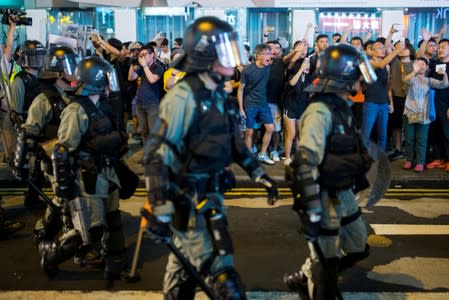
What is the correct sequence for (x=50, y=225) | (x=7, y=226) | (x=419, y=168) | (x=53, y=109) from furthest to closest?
(x=419, y=168) → (x=7, y=226) → (x=53, y=109) → (x=50, y=225)

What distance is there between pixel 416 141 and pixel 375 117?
768 mm

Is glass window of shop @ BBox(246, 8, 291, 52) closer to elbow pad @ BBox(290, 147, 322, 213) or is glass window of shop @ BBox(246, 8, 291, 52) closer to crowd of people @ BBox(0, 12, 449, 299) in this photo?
crowd of people @ BBox(0, 12, 449, 299)

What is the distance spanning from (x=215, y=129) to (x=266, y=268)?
7.38 feet

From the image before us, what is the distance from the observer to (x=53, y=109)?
18.1 feet

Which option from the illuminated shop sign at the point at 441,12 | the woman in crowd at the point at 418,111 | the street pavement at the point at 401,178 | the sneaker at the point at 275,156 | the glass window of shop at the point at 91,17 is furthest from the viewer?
the glass window of shop at the point at 91,17

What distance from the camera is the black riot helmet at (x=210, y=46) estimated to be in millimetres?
3439

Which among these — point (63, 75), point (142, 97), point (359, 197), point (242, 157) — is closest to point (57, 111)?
point (63, 75)

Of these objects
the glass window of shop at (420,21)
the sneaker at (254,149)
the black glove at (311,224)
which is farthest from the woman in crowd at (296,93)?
the glass window of shop at (420,21)

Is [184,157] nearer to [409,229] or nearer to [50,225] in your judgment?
[50,225]

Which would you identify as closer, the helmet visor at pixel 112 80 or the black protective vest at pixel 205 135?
the black protective vest at pixel 205 135

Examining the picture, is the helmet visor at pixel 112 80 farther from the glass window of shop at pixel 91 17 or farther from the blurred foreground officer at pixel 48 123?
the glass window of shop at pixel 91 17

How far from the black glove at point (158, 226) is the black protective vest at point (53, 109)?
2620 mm

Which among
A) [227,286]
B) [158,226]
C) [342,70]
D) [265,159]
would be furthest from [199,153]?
[265,159]

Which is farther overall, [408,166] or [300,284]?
[408,166]
